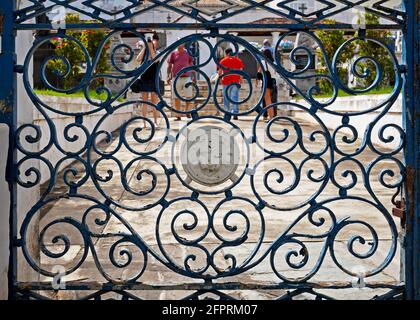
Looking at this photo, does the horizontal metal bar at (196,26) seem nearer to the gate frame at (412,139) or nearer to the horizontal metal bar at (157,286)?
the gate frame at (412,139)

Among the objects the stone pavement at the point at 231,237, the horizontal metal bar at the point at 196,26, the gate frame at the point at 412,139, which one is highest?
the horizontal metal bar at the point at 196,26

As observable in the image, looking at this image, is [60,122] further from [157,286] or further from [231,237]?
[157,286]

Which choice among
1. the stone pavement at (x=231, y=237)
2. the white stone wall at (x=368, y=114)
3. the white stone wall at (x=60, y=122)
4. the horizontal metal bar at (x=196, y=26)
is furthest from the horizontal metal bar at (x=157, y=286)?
the white stone wall at (x=368, y=114)

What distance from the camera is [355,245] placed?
3.48m

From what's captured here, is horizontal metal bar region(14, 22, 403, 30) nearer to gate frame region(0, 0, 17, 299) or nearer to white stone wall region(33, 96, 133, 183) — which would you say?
gate frame region(0, 0, 17, 299)

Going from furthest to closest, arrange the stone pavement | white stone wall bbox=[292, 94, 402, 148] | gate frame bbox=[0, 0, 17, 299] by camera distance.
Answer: white stone wall bbox=[292, 94, 402, 148] → the stone pavement → gate frame bbox=[0, 0, 17, 299]

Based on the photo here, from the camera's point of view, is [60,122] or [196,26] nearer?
[196,26]

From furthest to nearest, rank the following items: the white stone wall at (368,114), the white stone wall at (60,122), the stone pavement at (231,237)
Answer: the white stone wall at (368,114)
the white stone wall at (60,122)
the stone pavement at (231,237)

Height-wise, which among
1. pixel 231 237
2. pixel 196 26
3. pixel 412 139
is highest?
pixel 196 26

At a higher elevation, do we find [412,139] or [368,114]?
[368,114]

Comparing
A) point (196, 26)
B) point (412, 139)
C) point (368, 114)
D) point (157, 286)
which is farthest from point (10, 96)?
point (368, 114)

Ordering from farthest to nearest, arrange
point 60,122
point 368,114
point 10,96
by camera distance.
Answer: point 368,114
point 60,122
point 10,96

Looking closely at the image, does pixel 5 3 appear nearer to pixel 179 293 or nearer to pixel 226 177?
pixel 226 177

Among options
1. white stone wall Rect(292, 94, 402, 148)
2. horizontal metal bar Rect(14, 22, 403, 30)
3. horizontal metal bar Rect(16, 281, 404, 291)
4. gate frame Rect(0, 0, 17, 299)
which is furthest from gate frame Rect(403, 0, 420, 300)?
white stone wall Rect(292, 94, 402, 148)
